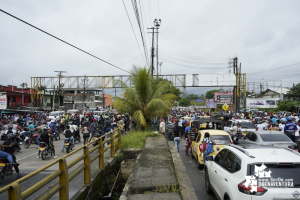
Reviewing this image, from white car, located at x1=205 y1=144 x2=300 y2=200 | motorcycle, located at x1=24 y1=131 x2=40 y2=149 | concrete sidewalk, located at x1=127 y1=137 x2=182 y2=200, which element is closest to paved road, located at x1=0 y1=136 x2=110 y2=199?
motorcycle, located at x1=24 y1=131 x2=40 y2=149

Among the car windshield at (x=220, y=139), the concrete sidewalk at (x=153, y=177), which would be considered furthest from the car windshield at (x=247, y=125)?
the concrete sidewalk at (x=153, y=177)

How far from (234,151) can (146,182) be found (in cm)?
265

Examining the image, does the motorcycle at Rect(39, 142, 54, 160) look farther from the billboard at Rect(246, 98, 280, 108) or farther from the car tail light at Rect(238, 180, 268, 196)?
the billboard at Rect(246, 98, 280, 108)

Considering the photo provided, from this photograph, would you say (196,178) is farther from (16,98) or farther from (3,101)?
(16,98)

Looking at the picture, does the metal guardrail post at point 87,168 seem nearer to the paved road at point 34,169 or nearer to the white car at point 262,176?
the paved road at point 34,169

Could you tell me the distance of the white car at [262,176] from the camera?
387cm

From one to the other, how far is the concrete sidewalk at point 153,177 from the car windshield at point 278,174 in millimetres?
2158

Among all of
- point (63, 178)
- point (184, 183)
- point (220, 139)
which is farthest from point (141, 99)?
point (63, 178)

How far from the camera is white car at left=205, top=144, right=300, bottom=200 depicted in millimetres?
3873

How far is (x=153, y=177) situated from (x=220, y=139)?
4157 mm

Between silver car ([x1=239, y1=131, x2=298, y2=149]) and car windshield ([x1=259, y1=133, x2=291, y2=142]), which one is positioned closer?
silver car ([x1=239, y1=131, x2=298, y2=149])

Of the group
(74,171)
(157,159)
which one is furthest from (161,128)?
(74,171)

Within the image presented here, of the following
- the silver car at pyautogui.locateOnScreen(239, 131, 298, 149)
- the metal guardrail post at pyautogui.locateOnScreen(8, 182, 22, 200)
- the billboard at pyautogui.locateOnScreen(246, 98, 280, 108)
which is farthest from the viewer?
the billboard at pyautogui.locateOnScreen(246, 98, 280, 108)

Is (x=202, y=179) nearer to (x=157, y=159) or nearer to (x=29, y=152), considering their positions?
(x=157, y=159)
